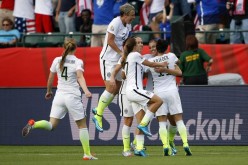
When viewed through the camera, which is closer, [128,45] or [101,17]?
[128,45]

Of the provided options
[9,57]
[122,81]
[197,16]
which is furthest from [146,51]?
[122,81]

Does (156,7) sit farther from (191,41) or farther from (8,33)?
(8,33)

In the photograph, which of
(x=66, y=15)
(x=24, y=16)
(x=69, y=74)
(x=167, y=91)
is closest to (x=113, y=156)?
(x=167, y=91)

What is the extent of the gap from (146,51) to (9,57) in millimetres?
3490

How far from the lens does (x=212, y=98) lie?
2178 centimetres

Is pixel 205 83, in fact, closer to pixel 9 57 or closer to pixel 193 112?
pixel 193 112

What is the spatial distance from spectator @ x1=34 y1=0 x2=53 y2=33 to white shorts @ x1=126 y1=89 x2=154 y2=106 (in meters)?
8.46

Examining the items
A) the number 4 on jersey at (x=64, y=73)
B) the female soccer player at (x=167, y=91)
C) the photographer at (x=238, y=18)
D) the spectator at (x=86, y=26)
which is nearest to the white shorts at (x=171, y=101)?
the female soccer player at (x=167, y=91)

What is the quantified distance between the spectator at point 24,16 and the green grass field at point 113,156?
476 centimetres

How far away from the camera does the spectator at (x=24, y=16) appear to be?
25.8 m

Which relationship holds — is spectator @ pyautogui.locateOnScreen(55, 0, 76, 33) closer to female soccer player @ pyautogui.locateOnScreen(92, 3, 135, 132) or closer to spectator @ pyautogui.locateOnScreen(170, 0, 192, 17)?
spectator @ pyautogui.locateOnScreen(170, 0, 192, 17)

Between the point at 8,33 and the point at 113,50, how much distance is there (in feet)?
22.7

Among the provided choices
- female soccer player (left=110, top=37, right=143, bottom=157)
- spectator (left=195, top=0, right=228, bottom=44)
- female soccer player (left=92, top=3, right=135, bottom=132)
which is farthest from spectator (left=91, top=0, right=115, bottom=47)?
female soccer player (left=110, top=37, right=143, bottom=157)

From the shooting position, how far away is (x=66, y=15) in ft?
83.5
